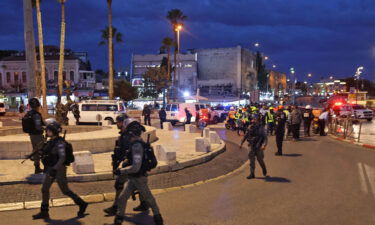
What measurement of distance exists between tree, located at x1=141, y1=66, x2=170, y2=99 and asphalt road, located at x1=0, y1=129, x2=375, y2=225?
171ft

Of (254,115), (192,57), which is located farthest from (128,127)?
(192,57)

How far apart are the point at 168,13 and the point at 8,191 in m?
50.4

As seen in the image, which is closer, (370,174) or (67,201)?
(67,201)

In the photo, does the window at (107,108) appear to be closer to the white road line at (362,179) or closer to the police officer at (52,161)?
the white road line at (362,179)

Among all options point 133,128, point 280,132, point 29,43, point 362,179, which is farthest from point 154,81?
point 133,128

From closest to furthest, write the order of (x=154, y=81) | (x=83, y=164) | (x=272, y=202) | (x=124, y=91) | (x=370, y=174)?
(x=272, y=202) → (x=83, y=164) → (x=370, y=174) → (x=124, y=91) → (x=154, y=81)

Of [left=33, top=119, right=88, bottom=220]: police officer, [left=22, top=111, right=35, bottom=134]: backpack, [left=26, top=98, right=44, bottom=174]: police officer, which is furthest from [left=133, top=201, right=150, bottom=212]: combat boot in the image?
[left=22, top=111, right=35, bottom=134]: backpack

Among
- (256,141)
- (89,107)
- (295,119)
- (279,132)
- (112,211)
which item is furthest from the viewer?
(89,107)

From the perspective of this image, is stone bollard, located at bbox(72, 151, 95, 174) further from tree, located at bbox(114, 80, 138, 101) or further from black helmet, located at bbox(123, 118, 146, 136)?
tree, located at bbox(114, 80, 138, 101)

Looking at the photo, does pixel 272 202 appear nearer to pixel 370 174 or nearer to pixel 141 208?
pixel 141 208

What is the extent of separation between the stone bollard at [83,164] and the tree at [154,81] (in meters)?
51.8

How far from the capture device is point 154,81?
62.4 m

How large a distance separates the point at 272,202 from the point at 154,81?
56.7 metres

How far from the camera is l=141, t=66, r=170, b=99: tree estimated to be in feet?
202
